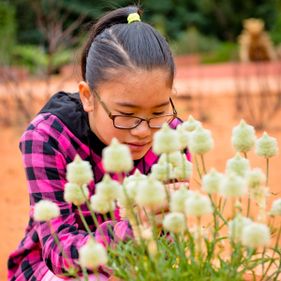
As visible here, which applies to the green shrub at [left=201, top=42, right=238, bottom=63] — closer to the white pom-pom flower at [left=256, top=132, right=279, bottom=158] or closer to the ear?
the ear

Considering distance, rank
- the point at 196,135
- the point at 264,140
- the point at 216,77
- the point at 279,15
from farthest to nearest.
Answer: the point at 279,15, the point at 216,77, the point at 264,140, the point at 196,135

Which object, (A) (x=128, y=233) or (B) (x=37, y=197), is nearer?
(A) (x=128, y=233)

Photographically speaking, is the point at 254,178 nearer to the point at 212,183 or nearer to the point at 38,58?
the point at 212,183

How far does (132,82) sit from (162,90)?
82 mm

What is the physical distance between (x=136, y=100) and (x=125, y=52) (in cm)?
18

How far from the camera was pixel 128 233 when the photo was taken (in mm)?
1387

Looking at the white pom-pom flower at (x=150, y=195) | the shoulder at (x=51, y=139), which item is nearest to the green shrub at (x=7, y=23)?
the shoulder at (x=51, y=139)

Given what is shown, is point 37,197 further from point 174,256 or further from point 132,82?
point 174,256

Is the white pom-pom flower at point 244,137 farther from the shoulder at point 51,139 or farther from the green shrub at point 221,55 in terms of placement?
the green shrub at point 221,55

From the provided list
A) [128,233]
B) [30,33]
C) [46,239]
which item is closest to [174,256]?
[128,233]

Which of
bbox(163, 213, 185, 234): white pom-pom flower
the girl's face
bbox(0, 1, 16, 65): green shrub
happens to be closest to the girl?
the girl's face

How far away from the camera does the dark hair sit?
5.70ft

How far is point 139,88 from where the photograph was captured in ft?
5.49

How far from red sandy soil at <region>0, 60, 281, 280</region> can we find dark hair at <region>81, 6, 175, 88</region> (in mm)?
1336
